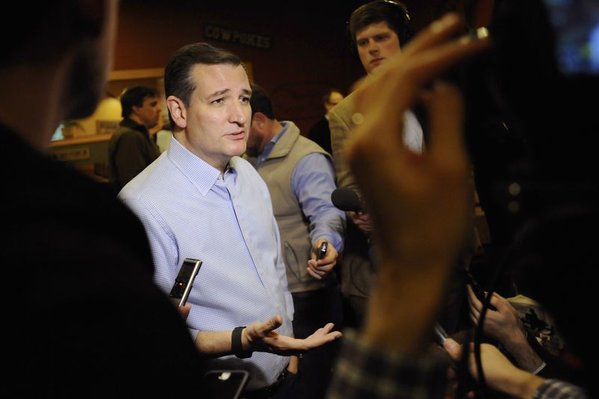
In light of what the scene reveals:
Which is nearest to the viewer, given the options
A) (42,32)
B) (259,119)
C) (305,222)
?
(42,32)

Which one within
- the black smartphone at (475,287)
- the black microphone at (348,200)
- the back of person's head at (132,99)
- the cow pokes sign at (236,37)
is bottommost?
the black smartphone at (475,287)

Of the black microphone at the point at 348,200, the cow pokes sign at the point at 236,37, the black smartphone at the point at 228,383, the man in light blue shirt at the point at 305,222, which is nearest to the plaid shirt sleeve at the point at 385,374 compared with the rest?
the black smartphone at the point at 228,383

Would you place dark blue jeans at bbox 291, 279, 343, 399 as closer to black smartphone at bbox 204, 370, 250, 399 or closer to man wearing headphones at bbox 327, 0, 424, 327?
man wearing headphones at bbox 327, 0, 424, 327

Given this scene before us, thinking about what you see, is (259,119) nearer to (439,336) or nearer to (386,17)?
(386,17)

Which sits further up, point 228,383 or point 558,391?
point 558,391

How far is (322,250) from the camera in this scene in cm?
265

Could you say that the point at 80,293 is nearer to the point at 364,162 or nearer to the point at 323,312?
the point at 364,162

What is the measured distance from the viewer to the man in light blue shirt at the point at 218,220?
1933mm

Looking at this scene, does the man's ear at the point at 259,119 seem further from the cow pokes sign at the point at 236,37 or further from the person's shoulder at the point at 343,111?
the cow pokes sign at the point at 236,37

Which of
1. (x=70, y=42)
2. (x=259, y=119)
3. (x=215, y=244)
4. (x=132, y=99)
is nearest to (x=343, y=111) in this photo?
(x=259, y=119)

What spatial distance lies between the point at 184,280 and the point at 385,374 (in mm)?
1243

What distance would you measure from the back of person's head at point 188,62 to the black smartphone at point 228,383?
121cm

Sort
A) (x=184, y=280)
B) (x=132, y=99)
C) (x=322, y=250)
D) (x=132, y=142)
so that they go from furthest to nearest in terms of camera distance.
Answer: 1. (x=132, y=99)
2. (x=132, y=142)
3. (x=322, y=250)
4. (x=184, y=280)

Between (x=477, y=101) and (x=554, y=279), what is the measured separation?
0.25 meters
